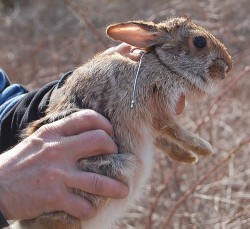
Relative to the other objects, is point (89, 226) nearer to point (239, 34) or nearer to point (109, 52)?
point (109, 52)

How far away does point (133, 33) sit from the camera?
6.89 feet

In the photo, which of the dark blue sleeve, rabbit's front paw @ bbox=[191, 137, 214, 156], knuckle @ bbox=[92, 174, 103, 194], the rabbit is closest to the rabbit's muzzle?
the rabbit

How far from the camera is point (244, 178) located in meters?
3.49

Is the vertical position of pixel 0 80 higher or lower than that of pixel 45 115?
higher

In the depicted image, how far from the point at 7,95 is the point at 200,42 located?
0.84 m

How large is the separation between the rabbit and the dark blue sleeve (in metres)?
0.32

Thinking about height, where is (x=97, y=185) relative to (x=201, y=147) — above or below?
below

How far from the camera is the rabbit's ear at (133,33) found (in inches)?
82.6

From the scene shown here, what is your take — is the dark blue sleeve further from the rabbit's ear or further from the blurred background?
the blurred background

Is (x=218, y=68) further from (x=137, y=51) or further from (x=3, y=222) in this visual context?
(x=3, y=222)

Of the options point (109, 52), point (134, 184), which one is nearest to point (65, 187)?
point (134, 184)

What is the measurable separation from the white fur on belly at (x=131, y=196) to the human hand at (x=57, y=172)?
7cm

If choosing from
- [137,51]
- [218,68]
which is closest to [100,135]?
[137,51]

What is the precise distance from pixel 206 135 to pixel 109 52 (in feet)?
5.87
